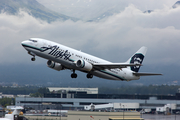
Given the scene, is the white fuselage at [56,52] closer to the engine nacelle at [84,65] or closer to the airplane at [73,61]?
the airplane at [73,61]

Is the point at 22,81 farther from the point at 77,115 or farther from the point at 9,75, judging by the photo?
the point at 77,115

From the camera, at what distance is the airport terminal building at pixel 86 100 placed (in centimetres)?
7094

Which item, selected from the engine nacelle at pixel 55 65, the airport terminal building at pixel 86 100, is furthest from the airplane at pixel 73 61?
the airport terminal building at pixel 86 100

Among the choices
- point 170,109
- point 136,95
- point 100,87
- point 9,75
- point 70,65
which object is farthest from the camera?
A: point 9,75

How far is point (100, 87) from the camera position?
84938 mm

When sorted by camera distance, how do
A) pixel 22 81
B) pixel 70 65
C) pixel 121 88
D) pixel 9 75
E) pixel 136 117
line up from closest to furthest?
pixel 70 65 < pixel 136 117 < pixel 121 88 < pixel 22 81 < pixel 9 75

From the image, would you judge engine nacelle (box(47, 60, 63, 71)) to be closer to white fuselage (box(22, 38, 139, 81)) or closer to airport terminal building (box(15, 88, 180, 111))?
white fuselage (box(22, 38, 139, 81))

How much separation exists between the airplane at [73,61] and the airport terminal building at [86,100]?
66.5 ft

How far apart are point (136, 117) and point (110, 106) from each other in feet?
73.2

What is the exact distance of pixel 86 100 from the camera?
8050 cm

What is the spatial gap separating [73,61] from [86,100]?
39.6m

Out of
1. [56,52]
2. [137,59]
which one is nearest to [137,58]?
[137,59]

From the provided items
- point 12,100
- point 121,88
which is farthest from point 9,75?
point 121,88

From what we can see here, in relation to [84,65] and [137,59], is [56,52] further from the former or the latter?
[137,59]
